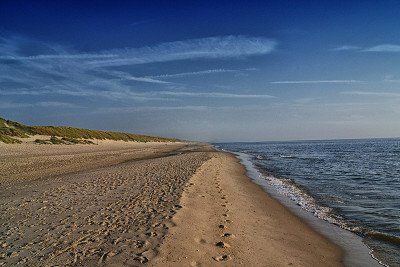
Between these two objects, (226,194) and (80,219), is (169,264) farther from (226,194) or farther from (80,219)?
(226,194)

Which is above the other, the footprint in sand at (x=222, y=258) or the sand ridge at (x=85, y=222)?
the sand ridge at (x=85, y=222)

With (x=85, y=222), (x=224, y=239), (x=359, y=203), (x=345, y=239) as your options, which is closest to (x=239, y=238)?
(x=224, y=239)

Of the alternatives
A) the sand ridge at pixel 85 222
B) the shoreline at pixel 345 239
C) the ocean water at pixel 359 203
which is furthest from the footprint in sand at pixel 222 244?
the ocean water at pixel 359 203

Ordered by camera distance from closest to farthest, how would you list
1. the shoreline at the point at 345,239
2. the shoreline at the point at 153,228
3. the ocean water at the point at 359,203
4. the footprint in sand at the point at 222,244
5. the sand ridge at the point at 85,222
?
the sand ridge at the point at 85,222, the shoreline at the point at 153,228, the footprint in sand at the point at 222,244, the shoreline at the point at 345,239, the ocean water at the point at 359,203

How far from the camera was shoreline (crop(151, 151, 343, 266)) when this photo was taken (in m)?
7.27

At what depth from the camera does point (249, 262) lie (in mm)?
7148

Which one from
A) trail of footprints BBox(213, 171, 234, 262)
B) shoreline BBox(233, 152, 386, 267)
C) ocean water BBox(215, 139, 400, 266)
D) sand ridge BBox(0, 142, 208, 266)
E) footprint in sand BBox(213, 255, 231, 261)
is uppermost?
sand ridge BBox(0, 142, 208, 266)

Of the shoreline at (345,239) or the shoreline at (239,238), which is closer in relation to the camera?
the shoreline at (239,238)

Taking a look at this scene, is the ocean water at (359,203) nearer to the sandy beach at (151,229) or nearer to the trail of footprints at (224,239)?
the sandy beach at (151,229)

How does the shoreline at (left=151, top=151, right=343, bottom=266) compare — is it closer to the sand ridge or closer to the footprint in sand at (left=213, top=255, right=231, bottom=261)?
the footprint in sand at (left=213, top=255, right=231, bottom=261)

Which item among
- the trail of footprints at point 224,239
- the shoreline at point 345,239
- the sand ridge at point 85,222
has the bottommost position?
the shoreline at point 345,239

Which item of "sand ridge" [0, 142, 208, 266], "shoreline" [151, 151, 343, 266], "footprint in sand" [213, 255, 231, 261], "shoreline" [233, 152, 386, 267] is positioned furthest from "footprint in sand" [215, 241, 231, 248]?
"shoreline" [233, 152, 386, 267]

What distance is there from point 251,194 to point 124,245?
10264mm

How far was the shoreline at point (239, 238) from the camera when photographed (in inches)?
286
